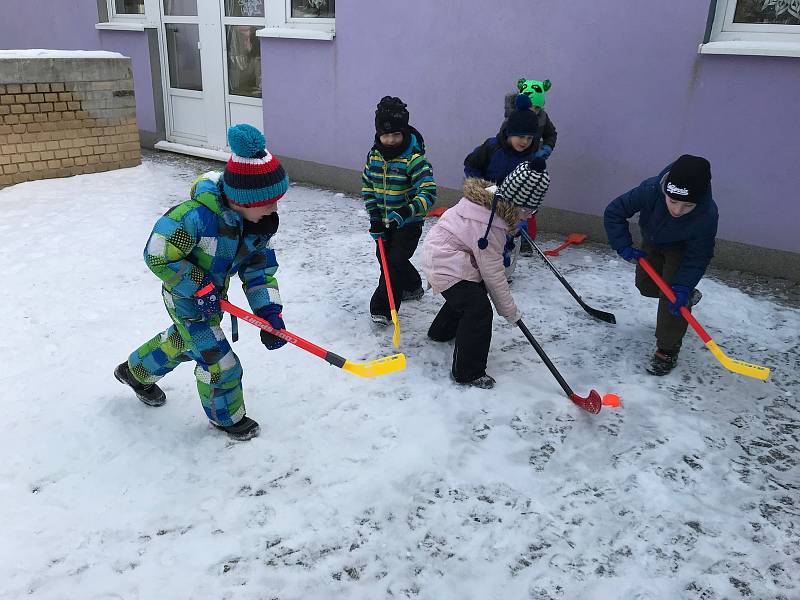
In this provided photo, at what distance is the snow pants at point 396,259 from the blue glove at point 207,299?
152 cm

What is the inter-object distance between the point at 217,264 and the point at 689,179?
7.39 ft

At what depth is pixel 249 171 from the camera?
2.27 metres

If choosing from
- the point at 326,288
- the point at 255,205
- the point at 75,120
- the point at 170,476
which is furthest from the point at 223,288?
the point at 75,120

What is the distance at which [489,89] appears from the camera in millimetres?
5711

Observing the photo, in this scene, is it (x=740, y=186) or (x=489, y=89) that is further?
(x=489, y=89)

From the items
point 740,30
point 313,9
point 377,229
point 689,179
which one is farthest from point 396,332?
point 313,9

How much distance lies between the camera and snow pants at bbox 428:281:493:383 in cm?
322

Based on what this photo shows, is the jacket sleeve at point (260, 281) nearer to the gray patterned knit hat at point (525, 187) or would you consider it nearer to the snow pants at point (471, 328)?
the snow pants at point (471, 328)

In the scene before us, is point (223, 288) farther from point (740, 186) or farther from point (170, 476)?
point (740, 186)

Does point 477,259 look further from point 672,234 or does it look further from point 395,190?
point 672,234

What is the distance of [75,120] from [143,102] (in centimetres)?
207

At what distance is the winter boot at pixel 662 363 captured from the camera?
346cm

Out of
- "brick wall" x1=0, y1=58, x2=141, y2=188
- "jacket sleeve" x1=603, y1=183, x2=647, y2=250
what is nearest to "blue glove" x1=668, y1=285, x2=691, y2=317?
"jacket sleeve" x1=603, y1=183, x2=647, y2=250

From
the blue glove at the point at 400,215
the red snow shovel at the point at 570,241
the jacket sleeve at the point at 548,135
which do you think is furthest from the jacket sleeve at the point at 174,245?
the red snow shovel at the point at 570,241
